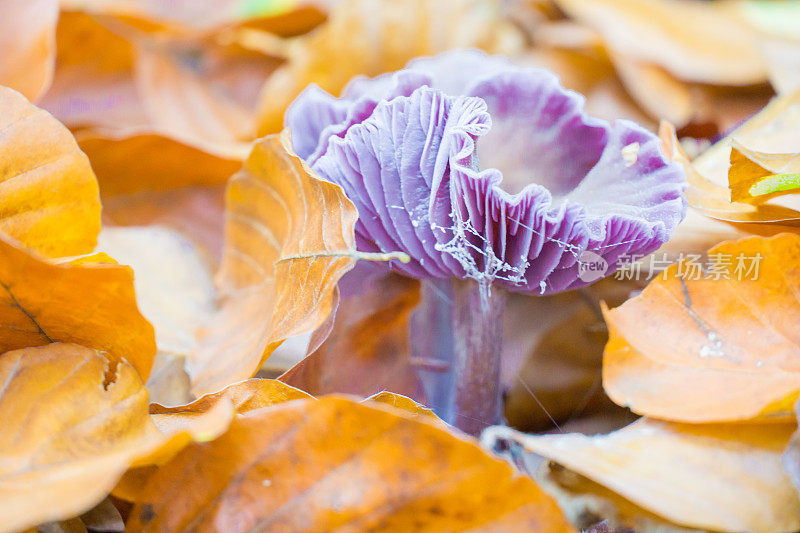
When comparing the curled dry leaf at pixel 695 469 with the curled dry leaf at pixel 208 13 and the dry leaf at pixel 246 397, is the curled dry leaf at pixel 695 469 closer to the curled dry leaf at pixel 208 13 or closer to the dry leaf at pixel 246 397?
the dry leaf at pixel 246 397

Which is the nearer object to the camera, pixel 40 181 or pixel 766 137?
pixel 40 181

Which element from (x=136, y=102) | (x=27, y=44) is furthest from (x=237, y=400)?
(x=136, y=102)

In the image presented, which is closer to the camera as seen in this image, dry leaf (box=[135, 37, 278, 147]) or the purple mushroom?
the purple mushroom

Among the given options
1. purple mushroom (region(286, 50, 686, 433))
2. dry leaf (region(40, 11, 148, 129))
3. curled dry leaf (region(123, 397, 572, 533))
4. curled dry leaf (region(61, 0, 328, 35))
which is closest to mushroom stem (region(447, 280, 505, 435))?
purple mushroom (region(286, 50, 686, 433))

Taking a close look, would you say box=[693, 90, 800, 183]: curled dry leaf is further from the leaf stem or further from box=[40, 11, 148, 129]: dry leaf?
box=[40, 11, 148, 129]: dry leaf

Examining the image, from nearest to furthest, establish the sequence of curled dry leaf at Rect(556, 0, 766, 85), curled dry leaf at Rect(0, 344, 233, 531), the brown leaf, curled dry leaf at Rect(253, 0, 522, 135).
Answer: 1. curled dry leaf at Rect(0, 344, 233, 531)
2. the brown leaf
3. curled dry leaf at Rect(253, 0, 522, 135)
4. curled dry leaf at Rect(556, 0, 766, 85)

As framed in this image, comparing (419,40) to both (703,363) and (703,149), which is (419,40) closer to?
(703,149)

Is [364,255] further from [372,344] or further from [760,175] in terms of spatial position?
[760,175]
